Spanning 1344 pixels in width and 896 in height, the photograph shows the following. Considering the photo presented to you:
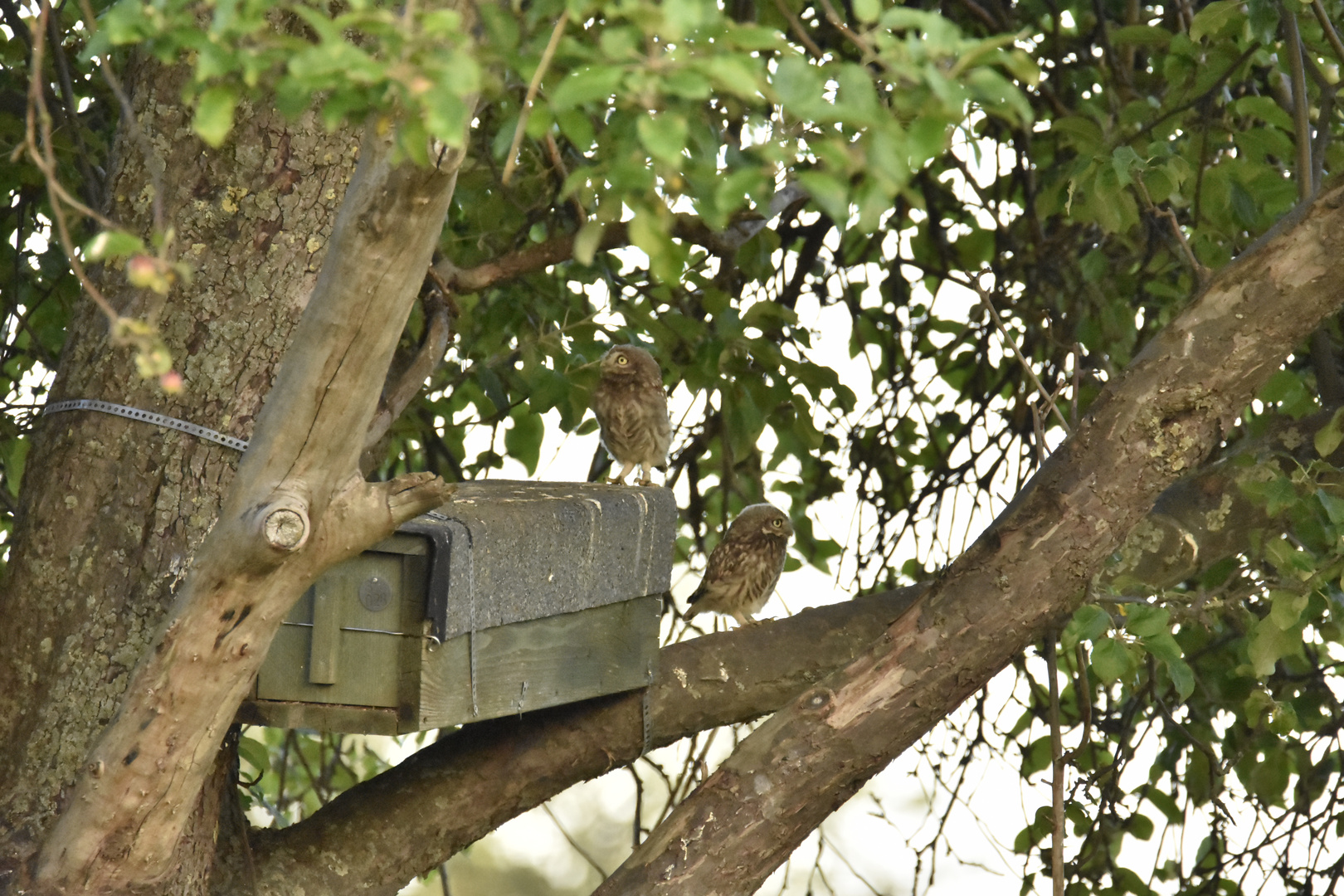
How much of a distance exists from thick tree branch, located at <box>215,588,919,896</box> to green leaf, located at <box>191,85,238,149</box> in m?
1.84

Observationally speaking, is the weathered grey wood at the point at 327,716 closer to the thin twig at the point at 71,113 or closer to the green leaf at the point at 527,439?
the thin twig at the point at 71,113

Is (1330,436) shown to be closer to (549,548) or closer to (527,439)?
(549,548)

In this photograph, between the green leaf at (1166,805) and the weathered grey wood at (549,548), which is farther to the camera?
the green leaf at (1166,805)

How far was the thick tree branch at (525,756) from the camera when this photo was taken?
2.88 m

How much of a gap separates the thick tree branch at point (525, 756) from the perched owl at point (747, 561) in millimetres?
737

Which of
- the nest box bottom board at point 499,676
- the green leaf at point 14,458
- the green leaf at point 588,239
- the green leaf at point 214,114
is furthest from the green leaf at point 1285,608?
the green leaf at point 14,458

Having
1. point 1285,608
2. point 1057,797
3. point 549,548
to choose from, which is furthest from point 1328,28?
point 549,548

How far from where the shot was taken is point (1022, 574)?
258 centimetres

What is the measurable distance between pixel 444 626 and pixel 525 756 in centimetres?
60

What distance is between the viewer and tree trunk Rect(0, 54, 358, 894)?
2.56 m

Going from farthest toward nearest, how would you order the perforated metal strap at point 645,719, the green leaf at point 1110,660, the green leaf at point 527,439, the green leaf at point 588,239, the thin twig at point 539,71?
the green leaf at point 527,439 < the perforated metal strap at point 645,719 < the green leaf at point 1110,660 < the green leaf at point 588,239 < the thin twig at point 539,71

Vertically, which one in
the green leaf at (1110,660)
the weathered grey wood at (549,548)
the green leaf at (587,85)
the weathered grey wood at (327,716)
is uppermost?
the weathered grey wood at (549,548)

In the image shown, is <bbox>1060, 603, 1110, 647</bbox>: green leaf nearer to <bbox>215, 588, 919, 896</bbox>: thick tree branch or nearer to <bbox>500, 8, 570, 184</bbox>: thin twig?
<bbox>215, 588, 919, 896</bbox>: thick tree branch

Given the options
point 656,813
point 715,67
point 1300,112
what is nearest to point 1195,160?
point 1300,112
